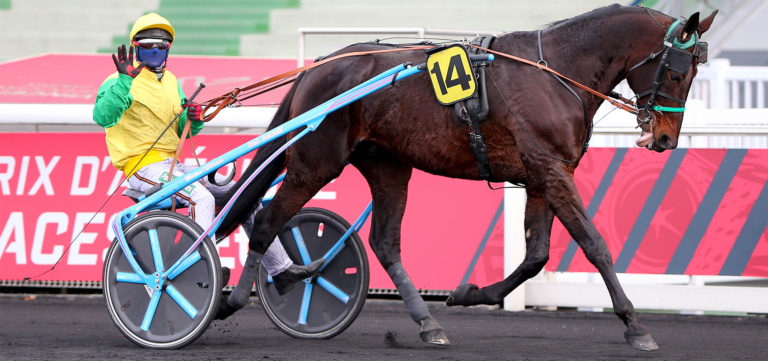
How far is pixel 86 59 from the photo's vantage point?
1074 cm

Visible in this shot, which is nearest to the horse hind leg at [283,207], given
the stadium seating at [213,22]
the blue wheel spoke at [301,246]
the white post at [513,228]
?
the blue wheel spoke at [301,246]

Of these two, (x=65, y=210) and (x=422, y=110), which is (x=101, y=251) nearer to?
(x=65, y=210)

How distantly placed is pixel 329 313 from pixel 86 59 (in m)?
5.68

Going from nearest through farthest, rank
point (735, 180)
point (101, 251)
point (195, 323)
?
1. point (195, 323)
2. point (735, 180)
3. point (101, 251)

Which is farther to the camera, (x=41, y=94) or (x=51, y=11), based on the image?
(x=51, y=11)

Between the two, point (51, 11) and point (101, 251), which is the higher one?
point (51, 11)

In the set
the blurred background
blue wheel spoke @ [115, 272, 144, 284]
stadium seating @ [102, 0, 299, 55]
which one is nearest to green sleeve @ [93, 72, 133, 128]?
blue wheel spoke @ [115, 272, 144, 284]

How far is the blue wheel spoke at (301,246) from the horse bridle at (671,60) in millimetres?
1984

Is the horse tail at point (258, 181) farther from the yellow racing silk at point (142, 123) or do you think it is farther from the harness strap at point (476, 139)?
the harness strap at point (476, 139)

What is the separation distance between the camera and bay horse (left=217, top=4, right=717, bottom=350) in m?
5.16

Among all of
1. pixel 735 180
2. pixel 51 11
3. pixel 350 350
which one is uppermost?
pixel 51 11

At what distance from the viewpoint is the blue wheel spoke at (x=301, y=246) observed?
6137 mm

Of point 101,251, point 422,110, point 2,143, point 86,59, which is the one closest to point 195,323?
point 422,110

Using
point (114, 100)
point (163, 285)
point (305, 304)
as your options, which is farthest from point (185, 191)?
point (305, 304)
